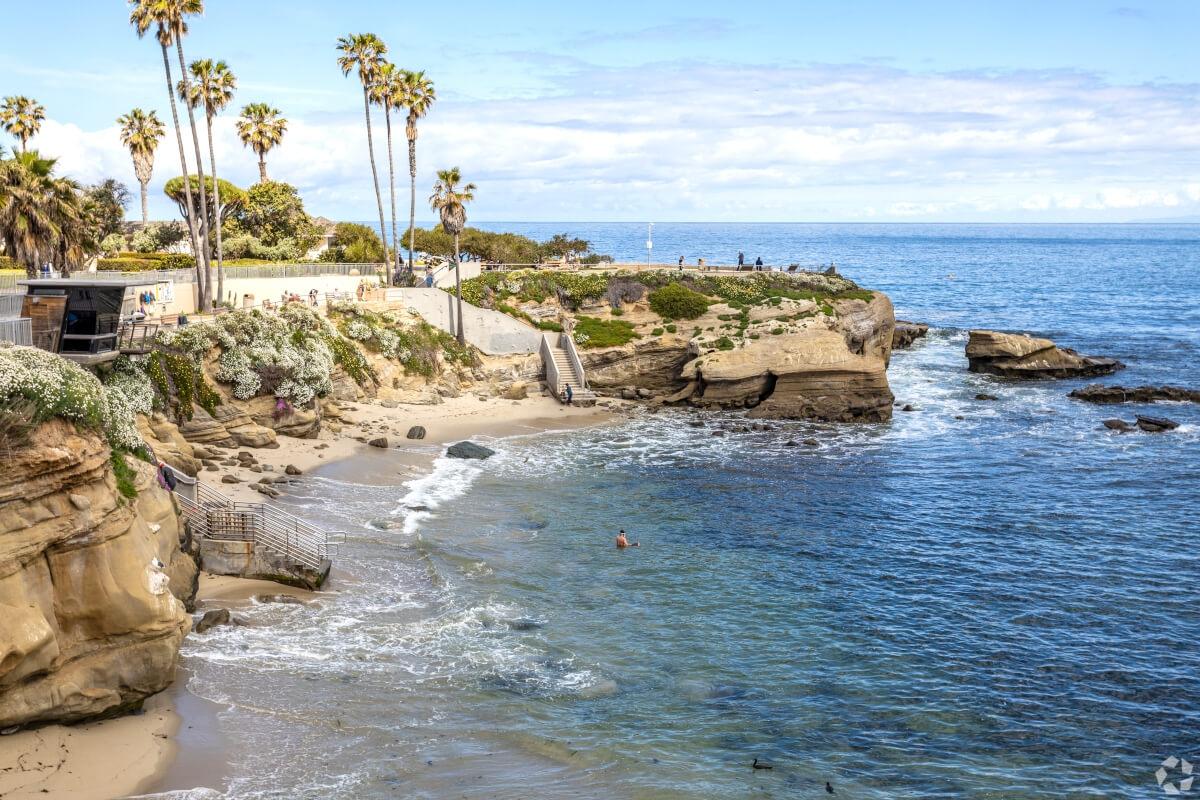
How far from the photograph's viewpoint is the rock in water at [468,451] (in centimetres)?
4550

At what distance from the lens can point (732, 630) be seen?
90.4 feet

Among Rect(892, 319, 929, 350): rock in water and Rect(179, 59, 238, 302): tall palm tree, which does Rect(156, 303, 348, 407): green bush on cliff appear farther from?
Rect(892, 319, 929, 350): rock in water

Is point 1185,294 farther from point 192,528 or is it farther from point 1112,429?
point 192,528

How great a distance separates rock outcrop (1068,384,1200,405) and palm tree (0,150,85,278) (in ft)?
182

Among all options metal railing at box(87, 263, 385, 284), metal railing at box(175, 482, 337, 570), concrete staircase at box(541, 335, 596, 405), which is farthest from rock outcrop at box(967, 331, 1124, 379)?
metal railing at box(175, 482, 337, 570)

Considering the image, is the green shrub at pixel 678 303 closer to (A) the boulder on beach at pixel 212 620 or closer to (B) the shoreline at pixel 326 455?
(B) the shoreline at pixel 326 455

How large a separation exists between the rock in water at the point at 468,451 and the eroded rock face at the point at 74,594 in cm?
2338

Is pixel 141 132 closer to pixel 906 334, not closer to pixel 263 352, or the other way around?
pixel 263 352

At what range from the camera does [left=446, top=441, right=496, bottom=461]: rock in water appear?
149ft

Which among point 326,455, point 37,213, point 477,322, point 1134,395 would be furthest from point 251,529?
point 1134,395

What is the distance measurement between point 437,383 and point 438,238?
32.0m

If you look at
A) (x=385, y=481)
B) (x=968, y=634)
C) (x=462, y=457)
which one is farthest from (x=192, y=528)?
(x=968, y=634)

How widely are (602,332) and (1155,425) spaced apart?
31.5 m

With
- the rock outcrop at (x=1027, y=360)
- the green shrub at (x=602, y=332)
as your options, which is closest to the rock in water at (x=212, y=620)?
the green shrub at (x=602, y=332)
